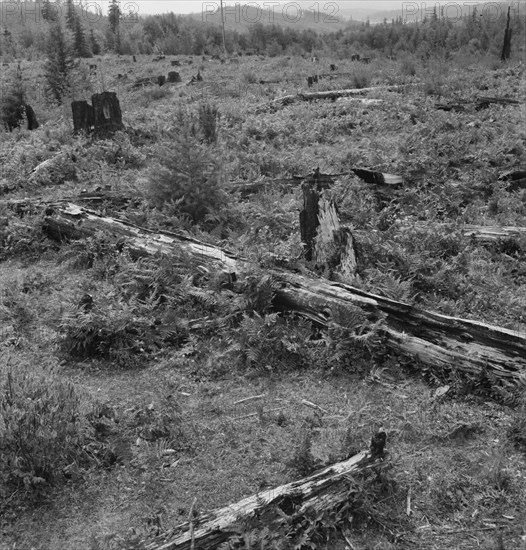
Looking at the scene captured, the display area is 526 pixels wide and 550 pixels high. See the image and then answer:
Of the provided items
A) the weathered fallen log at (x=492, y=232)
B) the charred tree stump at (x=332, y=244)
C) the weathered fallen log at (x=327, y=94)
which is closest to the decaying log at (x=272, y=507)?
the charred tree stump at (x=332, y=244)

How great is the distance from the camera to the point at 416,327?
510cm

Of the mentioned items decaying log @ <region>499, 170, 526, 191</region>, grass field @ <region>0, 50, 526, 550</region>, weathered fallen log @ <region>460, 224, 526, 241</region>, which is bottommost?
grass field @ <region>0, 50, 526, 550</region>

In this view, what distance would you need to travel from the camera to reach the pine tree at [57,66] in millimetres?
22953

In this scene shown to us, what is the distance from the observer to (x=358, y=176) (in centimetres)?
979

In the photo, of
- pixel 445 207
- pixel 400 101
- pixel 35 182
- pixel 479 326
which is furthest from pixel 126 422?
pixel 400 101

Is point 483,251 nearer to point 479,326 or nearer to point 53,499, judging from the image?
point 479,326

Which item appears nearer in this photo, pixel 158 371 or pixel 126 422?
pixel 126 422

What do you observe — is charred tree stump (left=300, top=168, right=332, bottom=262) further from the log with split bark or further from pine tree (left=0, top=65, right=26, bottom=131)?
pine tree (left=0, top=65, right=26, bottom=131)

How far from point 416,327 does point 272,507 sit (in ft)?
7.85

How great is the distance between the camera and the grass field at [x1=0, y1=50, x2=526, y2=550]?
3670mm

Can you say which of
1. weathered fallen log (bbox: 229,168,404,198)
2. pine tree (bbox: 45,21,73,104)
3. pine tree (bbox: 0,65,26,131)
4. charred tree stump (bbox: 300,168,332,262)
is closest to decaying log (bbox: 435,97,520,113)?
weathered fallen log (bbox: 229,168,404,198)

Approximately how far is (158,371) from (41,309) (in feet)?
6.77

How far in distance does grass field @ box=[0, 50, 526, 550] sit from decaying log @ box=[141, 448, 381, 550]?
0.39ft

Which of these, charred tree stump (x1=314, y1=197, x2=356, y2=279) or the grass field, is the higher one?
→ charred tree stump (x1=314, y1=197, x2=356, y2=279)
